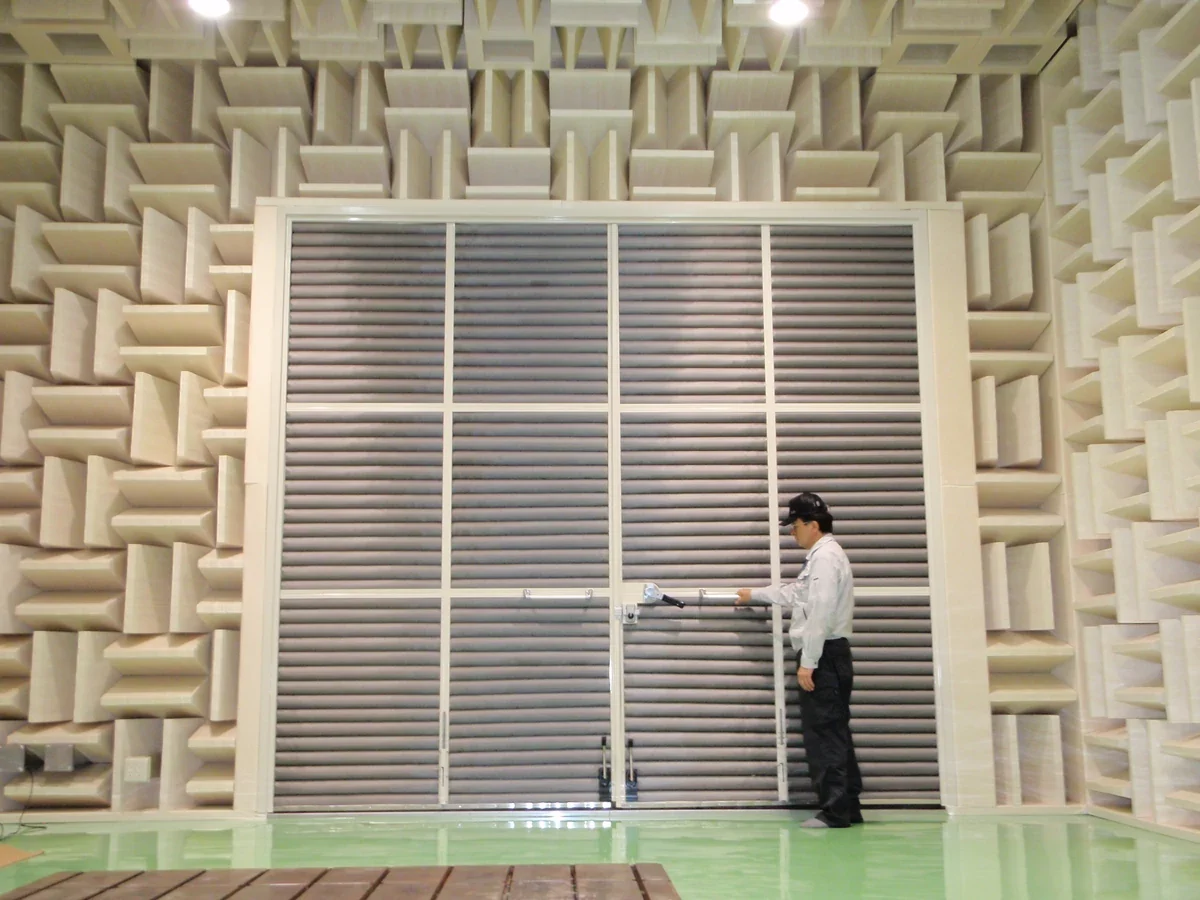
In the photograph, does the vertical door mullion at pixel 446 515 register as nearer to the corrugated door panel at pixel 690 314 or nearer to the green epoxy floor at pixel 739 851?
the green epoxy floor at pixel 739 851

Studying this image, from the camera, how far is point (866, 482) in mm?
5934

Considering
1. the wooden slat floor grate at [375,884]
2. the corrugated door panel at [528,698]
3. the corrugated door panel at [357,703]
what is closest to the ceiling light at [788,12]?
the corrugated door panel at [528,698]

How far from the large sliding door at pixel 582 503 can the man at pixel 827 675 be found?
0.96 feet

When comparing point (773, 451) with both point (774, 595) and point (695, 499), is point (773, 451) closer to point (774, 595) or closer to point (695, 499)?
point (695, 499)

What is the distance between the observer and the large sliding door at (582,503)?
18.7 ft

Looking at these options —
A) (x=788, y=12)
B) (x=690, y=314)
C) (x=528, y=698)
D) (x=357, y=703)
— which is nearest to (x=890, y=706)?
(x=528, y=698)

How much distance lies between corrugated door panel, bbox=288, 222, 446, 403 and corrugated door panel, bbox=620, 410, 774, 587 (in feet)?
3.89

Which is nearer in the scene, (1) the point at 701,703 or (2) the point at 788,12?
(2) the point at 788,12

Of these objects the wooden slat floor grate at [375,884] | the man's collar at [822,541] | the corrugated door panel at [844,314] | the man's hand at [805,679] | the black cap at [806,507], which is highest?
the corrugated door panel at [844,314]

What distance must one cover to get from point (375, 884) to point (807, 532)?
3112 mm

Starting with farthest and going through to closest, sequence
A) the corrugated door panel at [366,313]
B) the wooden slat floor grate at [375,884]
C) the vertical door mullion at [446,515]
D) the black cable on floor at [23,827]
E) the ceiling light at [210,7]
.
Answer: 1. the corrugated door panel at [366,313]
2. the vertical door mullion at [446,515]
3. the ceiling light at [210,7]
4. the black cable on floor at [23,827]
5. the wooden slat floor grate at [375,884]

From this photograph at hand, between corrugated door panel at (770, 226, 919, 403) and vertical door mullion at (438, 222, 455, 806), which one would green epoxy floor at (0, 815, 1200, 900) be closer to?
vertical door mullion at (438, 222, 455, 806)

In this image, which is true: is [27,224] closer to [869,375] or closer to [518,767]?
[518,767]

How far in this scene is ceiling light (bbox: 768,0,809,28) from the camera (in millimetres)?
5508
